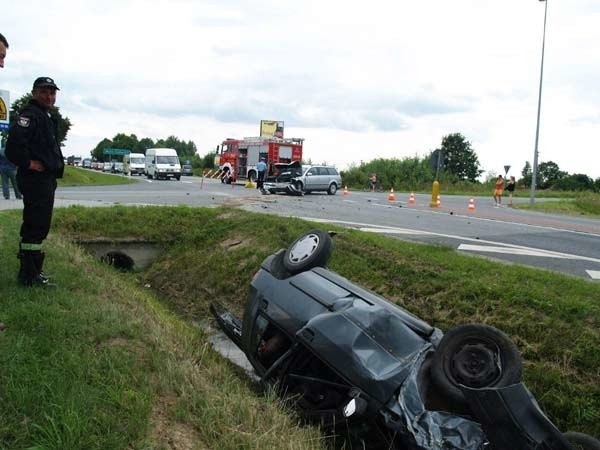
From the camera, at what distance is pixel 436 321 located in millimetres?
5348

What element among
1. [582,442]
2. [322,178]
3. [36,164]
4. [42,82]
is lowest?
[582,442]

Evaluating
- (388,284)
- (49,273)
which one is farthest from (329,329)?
(49,273)

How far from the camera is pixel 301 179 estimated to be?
85.4 ft

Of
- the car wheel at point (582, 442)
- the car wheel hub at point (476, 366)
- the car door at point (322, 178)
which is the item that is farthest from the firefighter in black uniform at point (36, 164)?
the car door at point (322, 178)

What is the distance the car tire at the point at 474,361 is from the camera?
3.15 meters

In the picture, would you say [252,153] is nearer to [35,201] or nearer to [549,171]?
[35,201]

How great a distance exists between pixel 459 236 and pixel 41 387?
858cm

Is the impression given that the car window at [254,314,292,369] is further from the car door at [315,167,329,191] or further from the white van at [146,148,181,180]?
the white van at [146,148,181,180]

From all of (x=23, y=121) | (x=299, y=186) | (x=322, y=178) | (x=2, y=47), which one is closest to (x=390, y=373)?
(x=23, y=121)

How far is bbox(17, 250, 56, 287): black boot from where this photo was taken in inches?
194

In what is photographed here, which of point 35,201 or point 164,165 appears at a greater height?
point 164,165

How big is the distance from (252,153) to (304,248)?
110 feet

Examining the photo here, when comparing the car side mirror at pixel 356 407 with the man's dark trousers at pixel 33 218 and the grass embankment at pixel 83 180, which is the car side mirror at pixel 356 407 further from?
the grass embankment at pixel 83 180

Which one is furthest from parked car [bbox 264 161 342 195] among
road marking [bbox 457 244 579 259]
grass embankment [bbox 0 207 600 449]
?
grass embankment [bbox 0 207 600 449]
